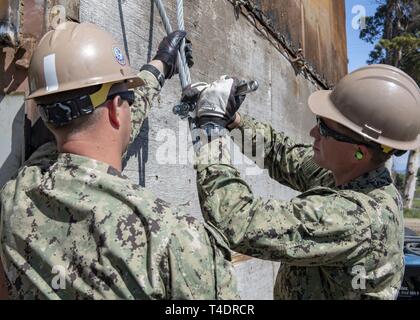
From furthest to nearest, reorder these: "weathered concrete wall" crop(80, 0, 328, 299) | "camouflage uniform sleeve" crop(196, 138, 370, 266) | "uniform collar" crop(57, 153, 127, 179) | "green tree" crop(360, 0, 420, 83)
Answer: "green tree" crop(360, 0, 420, 83) → "weathered concrete wall" crop(80, 0, 328, 299) → "camouflage uniform sleeve" crop(196, 138, 370, 266) → "uniform collar" crop(57, 153, 127, 179)

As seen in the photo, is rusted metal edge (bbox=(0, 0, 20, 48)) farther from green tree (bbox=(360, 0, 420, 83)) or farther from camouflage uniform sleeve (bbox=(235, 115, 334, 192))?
green tree (bbox=(360, 0, 420, 83))

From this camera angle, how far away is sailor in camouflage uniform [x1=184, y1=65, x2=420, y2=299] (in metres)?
1.74

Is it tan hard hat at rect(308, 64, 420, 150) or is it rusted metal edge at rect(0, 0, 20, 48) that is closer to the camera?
rusted metal edge at rect(0, 0, 20, 48)

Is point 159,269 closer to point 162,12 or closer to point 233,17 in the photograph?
point 162,12

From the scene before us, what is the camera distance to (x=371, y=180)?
6.62 feet

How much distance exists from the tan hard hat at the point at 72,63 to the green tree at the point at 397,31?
1796cm

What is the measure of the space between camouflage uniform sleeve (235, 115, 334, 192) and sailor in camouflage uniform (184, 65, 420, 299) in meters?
0.42

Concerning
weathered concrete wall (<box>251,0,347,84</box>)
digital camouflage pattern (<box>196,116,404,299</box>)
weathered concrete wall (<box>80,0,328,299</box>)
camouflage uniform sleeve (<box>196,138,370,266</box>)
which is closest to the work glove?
digital camouflage pattern (<box>196,116,404,299</box>)

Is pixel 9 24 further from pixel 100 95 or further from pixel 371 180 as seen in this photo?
pixel 371 180

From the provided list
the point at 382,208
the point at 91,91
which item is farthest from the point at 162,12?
the point at 382,208

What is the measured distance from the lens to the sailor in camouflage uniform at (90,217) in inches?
52.5

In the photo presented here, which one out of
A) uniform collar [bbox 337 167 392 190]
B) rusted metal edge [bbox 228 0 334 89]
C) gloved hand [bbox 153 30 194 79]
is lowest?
uniform collar [bbox 337 167 392 190]

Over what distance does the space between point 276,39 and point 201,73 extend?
1913 mm

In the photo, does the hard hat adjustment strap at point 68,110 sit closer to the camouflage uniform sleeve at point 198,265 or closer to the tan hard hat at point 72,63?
the tan hard hat at point 72,63
